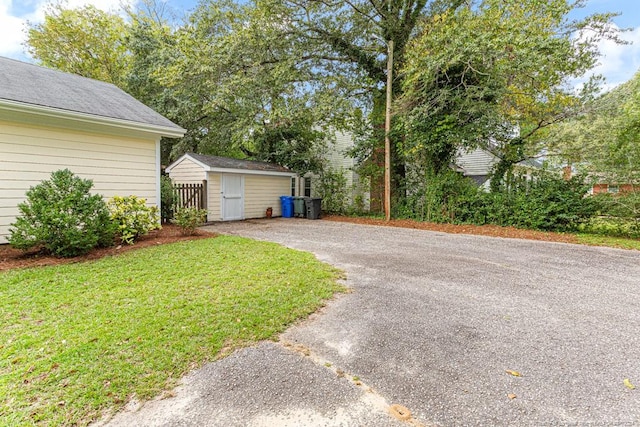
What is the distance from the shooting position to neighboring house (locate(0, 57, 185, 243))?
238 inches

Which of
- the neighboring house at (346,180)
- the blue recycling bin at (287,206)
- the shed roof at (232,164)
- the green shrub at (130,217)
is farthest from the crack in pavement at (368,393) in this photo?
the neighboring house at (346,180)

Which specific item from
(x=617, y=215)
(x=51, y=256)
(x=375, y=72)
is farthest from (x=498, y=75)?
(x=51, y=256)

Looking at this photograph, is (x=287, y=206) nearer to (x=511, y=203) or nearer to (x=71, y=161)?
(x=71, y=161)

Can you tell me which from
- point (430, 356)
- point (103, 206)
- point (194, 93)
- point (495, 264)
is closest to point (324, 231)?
point (495, 264)

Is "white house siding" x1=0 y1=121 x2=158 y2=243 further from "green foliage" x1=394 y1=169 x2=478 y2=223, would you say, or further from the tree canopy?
"green foliage" x1=394 y1=169 x2=478 y2=223

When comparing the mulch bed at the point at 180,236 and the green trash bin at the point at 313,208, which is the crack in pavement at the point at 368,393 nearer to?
the mulch bed at the point at 180,236

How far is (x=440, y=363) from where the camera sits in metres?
2.42

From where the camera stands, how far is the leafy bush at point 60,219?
518 centimetres

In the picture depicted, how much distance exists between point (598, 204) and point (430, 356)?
8.80 metres

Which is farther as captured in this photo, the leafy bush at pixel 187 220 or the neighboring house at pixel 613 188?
the neighboring house at pixel 613 188

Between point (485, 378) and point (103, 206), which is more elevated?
point (103, 206)

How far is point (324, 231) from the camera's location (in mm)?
9477

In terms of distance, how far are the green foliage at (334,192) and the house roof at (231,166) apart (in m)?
1.66

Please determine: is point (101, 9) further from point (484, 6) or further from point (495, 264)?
point (495, 264)
